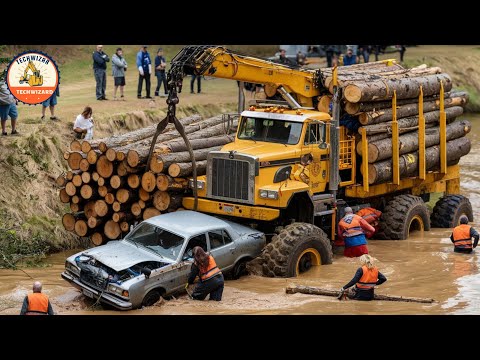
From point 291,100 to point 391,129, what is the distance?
270 centimetres

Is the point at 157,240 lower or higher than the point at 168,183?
lower

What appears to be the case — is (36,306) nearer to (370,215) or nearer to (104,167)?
(104,167)

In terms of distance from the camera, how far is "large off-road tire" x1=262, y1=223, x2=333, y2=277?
1906 cm

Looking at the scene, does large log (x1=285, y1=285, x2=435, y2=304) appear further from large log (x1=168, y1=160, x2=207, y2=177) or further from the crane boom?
the crane boom

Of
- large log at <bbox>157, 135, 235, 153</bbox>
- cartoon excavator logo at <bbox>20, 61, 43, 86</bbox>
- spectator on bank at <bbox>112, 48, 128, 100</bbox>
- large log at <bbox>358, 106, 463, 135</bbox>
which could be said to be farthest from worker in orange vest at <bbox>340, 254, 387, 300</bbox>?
spectator on bank at <bbox>112, 48, 128, 100</bbox>

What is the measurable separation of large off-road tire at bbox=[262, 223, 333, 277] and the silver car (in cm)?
41

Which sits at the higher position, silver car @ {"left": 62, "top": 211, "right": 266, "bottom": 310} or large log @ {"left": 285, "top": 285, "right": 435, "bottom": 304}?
silver car @ {"left": 62, "top": 211, "right": 266, "bottom": 310}

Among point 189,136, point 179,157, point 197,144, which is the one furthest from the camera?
point 189,136

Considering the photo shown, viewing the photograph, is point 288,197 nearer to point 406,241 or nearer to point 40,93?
point 406,241

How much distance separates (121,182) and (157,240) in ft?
8.60

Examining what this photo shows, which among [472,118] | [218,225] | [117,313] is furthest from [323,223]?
[472,118]

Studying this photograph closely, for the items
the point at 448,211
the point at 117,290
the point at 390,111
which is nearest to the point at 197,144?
the point at 390,111

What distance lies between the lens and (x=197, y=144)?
21578 millimetres

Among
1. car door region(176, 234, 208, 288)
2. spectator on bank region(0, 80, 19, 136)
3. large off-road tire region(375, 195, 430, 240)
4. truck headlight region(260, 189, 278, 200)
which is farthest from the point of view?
spectator on bank region(0, 80, 19, 136)
